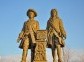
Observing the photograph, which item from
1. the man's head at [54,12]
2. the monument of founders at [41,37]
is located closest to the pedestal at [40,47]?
the monument of founders at [41,37]

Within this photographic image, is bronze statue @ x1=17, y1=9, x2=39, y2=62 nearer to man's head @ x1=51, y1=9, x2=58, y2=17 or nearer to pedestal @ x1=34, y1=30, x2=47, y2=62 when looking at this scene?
pedestal @ x1=34, y1=30, x2=47, y2=62

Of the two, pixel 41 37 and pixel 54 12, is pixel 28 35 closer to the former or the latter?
pixel 41 37

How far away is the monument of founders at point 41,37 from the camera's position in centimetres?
1385

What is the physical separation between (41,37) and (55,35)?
0.76 m

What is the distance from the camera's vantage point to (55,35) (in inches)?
561

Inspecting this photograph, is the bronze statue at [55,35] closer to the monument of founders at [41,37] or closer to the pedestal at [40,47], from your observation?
the monument of founders at [41,37]

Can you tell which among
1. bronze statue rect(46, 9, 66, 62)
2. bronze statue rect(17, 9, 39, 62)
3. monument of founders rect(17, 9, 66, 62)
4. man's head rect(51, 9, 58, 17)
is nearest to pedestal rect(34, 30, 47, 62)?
monument of founders rect(17, 9, 66, 62)

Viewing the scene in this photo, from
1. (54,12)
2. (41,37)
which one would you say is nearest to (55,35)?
(41,37)

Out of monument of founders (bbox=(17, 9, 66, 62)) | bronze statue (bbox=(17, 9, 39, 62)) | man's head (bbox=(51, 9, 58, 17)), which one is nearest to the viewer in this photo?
monument of founders (bbox=(17, 9, 66, 62))

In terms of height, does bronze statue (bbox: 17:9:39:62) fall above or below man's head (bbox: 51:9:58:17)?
below

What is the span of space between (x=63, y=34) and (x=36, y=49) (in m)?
1.55

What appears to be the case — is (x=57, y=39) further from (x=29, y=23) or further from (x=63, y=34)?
(x=29, y=23)

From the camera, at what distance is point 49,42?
14.2 m

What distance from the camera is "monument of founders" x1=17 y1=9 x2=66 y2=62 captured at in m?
13.9
